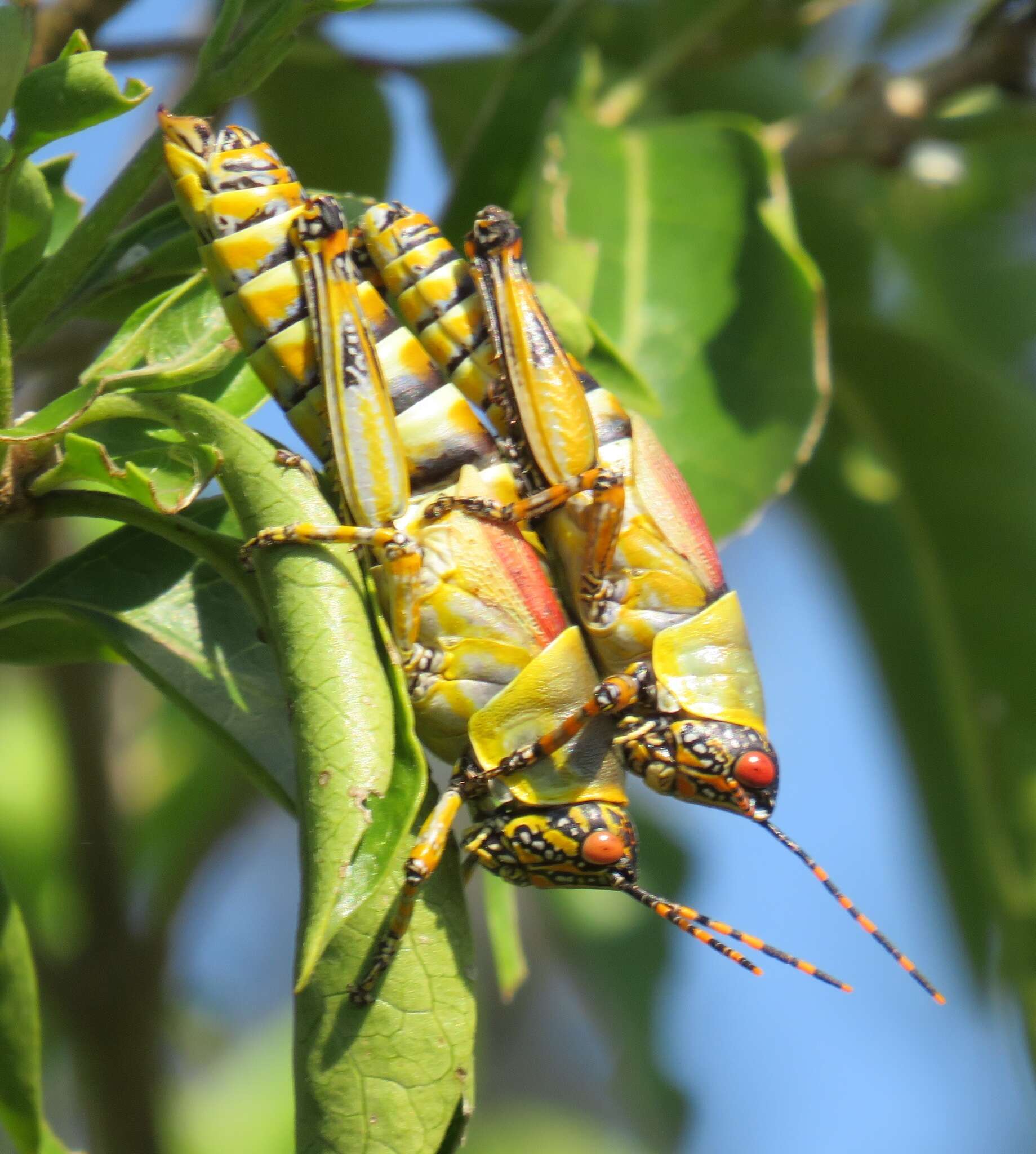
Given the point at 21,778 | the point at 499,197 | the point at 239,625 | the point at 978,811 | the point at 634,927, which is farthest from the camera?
the point at 21,778

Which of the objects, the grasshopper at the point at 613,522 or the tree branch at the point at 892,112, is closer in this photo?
the grasshopper at the point at 613,522

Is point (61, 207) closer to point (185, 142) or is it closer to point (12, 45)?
point (185, 142)

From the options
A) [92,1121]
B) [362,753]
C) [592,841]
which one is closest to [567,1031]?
[92,1121]

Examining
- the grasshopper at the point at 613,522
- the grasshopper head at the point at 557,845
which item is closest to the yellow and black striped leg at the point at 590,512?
the grasshopper at the point at 613,522

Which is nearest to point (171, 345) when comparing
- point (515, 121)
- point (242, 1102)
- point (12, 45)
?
point (12, 45)

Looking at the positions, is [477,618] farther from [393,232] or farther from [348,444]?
[393,232]

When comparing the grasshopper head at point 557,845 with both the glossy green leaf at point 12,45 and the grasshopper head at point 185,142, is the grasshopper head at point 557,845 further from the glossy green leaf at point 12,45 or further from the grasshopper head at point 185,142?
the glossy green leaf at point 12,45
